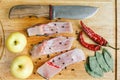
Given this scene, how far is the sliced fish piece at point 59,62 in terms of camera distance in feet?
4.88

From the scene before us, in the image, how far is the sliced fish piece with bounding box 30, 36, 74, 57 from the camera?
151 cm

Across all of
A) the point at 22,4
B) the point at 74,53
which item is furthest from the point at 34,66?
the point at 22,4

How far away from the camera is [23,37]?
4.83ft

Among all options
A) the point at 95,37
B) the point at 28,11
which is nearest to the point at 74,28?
the point at 95,37

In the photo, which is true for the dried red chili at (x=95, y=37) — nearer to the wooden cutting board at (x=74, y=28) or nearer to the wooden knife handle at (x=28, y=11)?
the wooden cutting board at (x=74, y=28)

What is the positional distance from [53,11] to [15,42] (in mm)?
246

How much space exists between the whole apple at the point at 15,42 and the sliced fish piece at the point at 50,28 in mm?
73

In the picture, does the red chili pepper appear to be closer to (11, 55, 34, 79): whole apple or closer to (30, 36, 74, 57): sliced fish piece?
(30, 36, 74, 57): sliced fish piece

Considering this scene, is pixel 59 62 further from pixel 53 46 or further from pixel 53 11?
pixel 53 11

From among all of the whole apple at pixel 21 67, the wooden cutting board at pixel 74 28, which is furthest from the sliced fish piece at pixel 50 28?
the whole apple at pixel 21 67

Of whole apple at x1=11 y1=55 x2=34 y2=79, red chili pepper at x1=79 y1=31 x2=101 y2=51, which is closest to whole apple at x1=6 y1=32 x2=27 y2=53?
whole apple at x1=11 y1=55 x2=34 y2=79

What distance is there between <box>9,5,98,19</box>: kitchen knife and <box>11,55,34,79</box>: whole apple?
0.77ft

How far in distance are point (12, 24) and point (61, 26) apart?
0.25 m

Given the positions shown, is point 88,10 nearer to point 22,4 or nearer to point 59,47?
point 59,47
